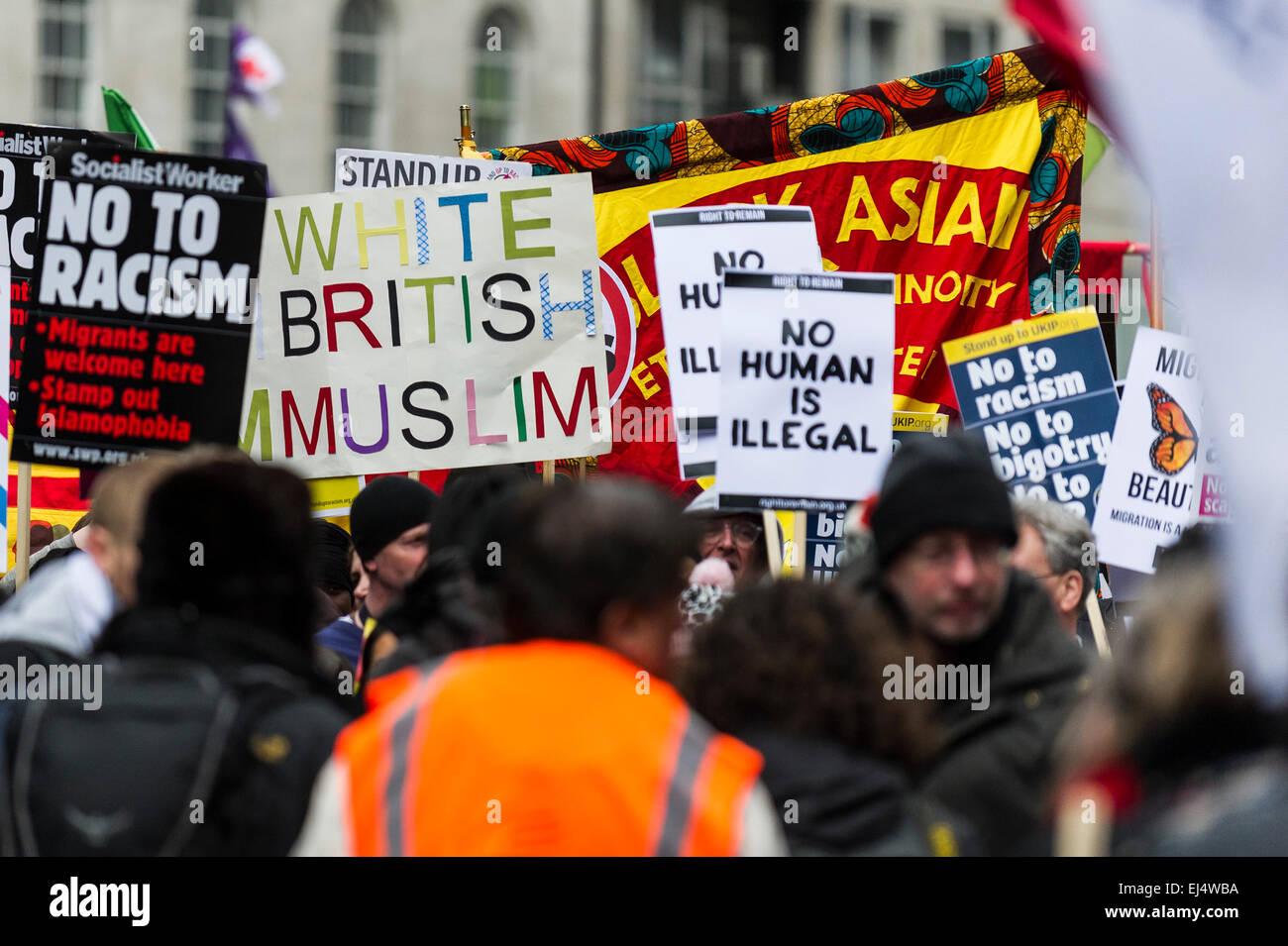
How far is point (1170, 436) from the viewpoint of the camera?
6.20 m

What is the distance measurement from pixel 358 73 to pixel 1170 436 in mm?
22846

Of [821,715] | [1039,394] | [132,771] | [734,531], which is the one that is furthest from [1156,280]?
[132,771]

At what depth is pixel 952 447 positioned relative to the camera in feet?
11.3

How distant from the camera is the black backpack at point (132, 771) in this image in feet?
8.82

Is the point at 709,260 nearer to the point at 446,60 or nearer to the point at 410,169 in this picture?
the point at 410,169

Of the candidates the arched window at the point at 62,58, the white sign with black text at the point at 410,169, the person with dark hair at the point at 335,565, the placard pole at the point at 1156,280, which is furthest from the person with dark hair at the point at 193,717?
the arched window at the point at 62,58

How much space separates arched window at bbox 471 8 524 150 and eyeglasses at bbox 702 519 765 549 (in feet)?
73.8

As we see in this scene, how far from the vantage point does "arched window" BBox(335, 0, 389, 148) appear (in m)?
27.2

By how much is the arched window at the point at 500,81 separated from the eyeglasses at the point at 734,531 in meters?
22.5

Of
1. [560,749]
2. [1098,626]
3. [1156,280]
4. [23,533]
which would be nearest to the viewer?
[560,749]

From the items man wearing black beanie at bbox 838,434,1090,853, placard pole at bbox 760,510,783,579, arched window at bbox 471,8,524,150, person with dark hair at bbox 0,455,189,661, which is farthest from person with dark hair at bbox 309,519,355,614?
arched window at bbox 471,8,524,150

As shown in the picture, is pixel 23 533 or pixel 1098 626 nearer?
pixel 23 533

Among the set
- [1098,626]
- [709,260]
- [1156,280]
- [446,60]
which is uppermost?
[446,60]
